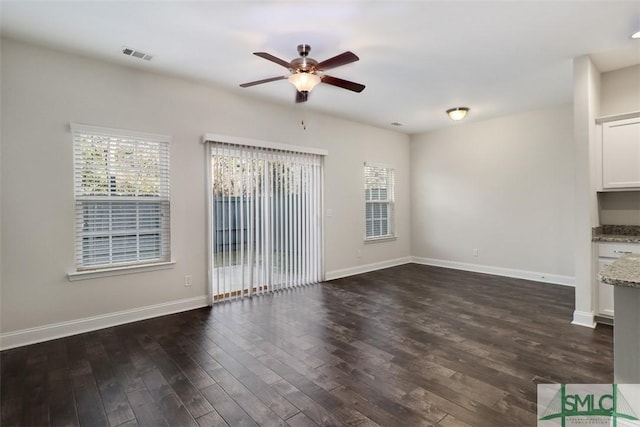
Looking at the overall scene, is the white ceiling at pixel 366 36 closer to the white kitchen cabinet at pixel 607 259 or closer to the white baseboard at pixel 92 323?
the white kitchen cabinet at pixel 607 259

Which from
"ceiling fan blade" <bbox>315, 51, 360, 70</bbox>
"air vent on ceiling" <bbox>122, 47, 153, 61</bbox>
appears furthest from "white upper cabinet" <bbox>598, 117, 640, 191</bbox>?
"air vent on ceiling" <bbox>122, 47, 153, 61</bbox>

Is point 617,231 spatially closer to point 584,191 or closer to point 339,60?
point 584,191

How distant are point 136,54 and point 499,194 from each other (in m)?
5.85

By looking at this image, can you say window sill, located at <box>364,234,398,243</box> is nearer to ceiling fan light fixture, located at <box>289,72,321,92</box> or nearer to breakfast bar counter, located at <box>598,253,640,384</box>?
ceiling fan light fixture, located at <box>289,72,321,92</box>

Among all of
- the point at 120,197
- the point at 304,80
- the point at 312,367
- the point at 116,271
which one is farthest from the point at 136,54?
the point at 312,367

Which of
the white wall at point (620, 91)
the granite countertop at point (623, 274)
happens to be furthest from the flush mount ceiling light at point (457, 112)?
the granite countertop at point (623, 274)

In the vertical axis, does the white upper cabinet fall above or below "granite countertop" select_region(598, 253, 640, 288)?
above

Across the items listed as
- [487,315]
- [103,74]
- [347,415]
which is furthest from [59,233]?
[487,315]

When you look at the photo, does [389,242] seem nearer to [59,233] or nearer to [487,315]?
[487,315]

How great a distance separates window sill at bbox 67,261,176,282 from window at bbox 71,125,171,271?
0.19ft

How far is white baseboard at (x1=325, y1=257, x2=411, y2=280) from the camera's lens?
551 centimetres

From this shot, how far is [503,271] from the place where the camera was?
5.61 m

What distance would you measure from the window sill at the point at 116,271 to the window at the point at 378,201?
3674 millimetres

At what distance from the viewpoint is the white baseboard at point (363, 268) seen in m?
5.51
